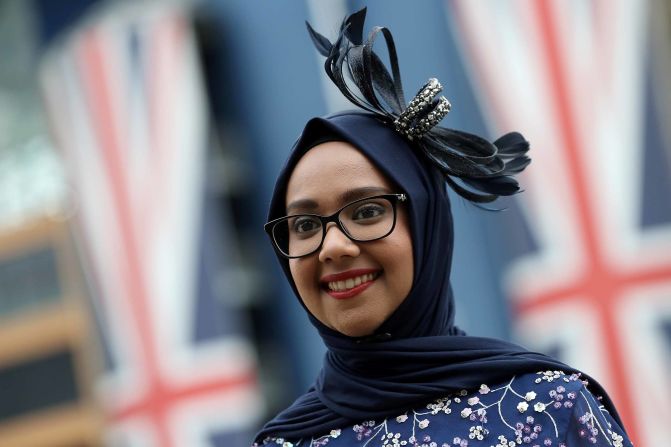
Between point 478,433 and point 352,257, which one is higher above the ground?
point 352,257

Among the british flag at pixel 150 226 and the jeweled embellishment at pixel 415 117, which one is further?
the british flag at pixel 150 226

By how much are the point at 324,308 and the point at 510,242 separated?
8371mm

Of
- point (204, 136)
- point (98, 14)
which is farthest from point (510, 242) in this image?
point (98, 14)

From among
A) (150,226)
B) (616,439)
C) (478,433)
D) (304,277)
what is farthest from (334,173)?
(150,226)

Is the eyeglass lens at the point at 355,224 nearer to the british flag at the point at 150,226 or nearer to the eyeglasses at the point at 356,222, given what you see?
the eyeglasses at the point at 356,222

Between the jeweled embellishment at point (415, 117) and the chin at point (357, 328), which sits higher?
the jeweled embellishment at point (415, 117)

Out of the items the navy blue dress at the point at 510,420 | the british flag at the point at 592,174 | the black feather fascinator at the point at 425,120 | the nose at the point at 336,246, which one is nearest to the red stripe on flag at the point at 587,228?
the british flag at the point at 592,174

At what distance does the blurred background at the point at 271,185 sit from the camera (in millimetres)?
9977

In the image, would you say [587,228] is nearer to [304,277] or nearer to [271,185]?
[271,185]

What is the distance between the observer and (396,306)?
7.45 ft

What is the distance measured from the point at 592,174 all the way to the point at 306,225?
8.35 m

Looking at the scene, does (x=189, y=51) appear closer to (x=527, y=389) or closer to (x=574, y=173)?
(x=574, y=173)

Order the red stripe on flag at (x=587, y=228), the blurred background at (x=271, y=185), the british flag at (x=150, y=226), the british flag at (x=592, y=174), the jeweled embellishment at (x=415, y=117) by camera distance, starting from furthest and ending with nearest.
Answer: the british flag at (x=150, y=226) → the blurred background at (x=271, y=185) → the british flag at (x=592, y=174) → the red stripe on flag at (x=587, y=228) → the jeweled embellishment at (x=415, y=117)

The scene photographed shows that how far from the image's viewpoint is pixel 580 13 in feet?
34.7
